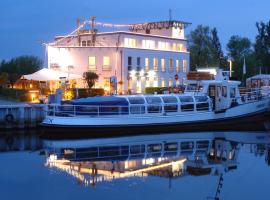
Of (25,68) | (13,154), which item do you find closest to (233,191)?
(13,154)

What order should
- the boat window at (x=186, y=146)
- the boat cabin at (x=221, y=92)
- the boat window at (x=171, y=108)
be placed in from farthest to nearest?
1. the boat cabin at (x=221, y=92)
2. the boat window at (x=171, y=108)
3. the boat window at (x=186, y=146)

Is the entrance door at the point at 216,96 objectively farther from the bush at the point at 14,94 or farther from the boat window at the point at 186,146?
the bush at the point at 14,94

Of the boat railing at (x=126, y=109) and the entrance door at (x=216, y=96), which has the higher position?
the entrance door at (x=216, y=96)

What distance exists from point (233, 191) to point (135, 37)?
46989 mm

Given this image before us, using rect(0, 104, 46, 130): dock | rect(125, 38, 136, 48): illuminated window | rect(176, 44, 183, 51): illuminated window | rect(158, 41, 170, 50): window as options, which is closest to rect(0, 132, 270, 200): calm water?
rect(0, 104, 46, 130): dock

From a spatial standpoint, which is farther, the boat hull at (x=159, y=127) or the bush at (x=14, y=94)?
the bush at (x=14, y=94)

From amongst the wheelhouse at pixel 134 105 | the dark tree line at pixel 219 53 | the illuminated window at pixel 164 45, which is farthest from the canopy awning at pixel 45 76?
the dark tree line at pixel 219 53

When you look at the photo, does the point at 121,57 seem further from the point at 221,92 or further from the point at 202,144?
the point at 202,144

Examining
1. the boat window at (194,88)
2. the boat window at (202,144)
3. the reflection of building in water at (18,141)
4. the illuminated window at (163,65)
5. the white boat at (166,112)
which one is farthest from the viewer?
the illuminated window at (163,65)

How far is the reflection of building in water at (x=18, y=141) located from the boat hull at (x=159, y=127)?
131 centimetres

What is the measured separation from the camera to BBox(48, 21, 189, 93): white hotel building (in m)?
64.4

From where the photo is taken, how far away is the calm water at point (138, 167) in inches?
861

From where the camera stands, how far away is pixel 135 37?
221 ft

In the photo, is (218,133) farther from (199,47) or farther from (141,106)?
(199,47)
